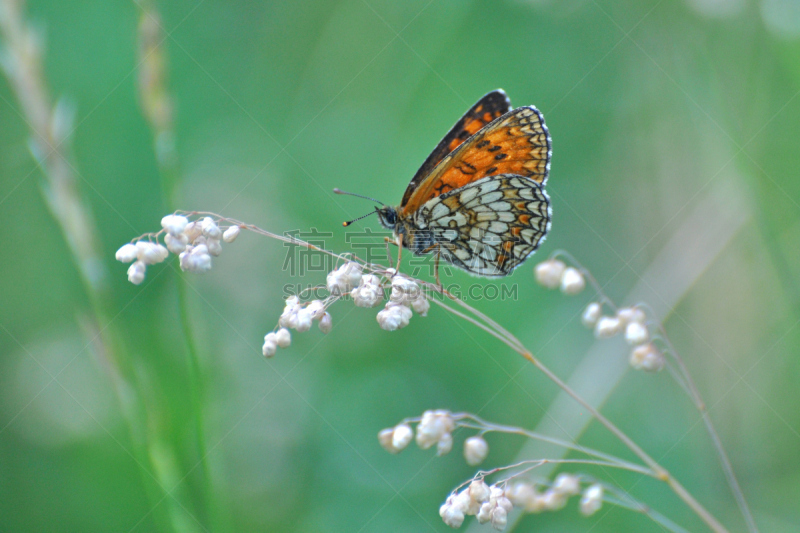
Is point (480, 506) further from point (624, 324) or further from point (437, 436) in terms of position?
point (624, 324)

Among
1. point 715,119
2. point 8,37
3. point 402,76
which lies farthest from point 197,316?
point 715,119

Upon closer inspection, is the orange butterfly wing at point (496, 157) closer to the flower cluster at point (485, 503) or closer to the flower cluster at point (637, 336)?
the flower cluster at point (637, 336)

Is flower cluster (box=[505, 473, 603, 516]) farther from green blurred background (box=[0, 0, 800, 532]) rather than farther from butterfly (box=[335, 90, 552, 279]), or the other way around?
butterfly (box=[335, 90, 552, 279])

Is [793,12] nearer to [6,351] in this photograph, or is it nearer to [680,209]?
[680,209]

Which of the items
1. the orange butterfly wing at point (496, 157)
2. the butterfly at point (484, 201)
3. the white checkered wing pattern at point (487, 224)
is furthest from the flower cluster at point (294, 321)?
the orange butterfly wing at point (496, 157)

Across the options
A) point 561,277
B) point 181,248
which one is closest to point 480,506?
point 561,277
